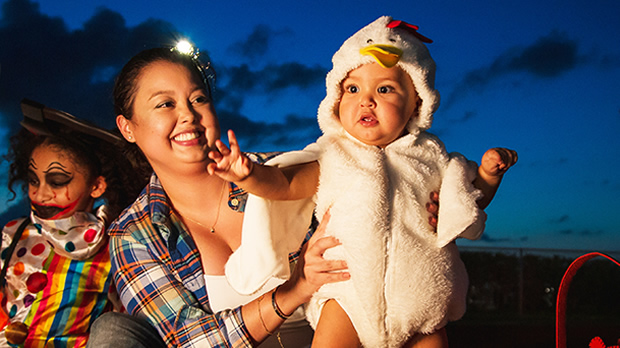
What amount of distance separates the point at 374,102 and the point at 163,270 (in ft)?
3.38

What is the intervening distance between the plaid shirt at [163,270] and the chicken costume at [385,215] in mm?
402

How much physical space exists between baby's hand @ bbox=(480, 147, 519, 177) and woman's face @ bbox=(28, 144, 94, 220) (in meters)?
1.69

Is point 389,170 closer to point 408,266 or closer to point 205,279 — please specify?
point 408,266

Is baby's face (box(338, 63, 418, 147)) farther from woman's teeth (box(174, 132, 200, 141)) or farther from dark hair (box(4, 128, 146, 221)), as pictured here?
dark hair (box(4, 128, 146, 221))

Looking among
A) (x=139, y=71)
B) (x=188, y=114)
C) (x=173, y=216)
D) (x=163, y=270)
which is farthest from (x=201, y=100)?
(x=163, y=270)

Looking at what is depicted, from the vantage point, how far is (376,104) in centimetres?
134

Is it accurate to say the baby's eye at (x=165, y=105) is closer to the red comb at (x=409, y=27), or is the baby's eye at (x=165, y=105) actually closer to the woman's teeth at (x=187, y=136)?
the woman's teeth at (x=187, y=136)

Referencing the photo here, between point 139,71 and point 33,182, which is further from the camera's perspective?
point 33,182

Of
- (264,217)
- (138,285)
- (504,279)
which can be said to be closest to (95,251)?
(138,285)

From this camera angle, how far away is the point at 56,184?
226 centimetres

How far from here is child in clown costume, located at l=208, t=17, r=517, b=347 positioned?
1.32 m

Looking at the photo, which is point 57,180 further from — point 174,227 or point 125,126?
point 174,227

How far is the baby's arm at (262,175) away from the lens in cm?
113

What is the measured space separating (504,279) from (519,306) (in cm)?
34
